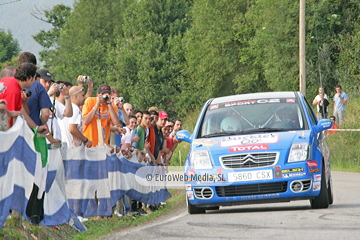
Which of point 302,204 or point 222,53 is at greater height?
A: point 222,53

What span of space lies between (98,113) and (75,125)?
118 centimetres

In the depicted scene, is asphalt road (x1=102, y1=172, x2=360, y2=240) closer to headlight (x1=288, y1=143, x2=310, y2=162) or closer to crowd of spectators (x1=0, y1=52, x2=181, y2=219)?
headlight (x1=288, y1=143, x2=310, y2=162)

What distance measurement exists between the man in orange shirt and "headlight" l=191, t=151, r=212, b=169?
182 cm

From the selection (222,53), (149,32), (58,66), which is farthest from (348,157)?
(58,66)

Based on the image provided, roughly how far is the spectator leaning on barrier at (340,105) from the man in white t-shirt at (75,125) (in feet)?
69.4

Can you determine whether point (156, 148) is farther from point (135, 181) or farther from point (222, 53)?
point (222, 53)

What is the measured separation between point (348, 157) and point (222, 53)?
3183 cm

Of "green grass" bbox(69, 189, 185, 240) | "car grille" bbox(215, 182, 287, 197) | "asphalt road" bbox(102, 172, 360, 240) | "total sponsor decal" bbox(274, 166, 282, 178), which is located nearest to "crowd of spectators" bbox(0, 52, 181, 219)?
"green grass" bbox(69, 189, 185, 240)

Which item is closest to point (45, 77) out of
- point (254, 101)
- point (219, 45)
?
point (254, 101)

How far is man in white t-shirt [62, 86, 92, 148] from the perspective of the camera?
1162cm

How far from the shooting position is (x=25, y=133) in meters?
8.80

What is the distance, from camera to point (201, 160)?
11.5 metres

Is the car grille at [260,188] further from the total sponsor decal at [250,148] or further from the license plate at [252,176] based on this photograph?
the total sponsor decal at [250,148]

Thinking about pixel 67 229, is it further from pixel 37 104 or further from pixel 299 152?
pixel 299 152
